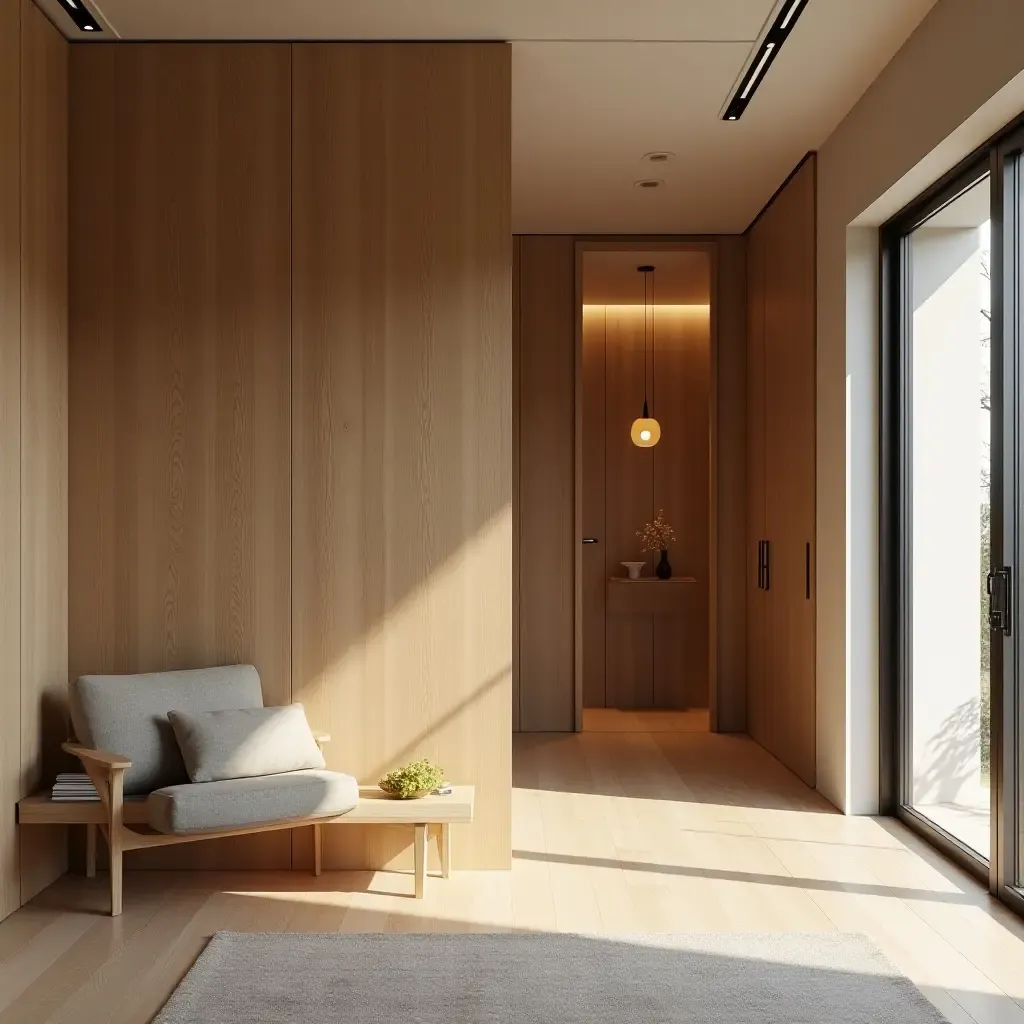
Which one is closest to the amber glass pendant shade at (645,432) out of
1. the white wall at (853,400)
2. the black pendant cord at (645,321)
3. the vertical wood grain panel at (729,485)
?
the black pendant cord at (645,321)

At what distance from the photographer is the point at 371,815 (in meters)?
3.92

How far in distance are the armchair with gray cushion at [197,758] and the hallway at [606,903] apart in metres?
0.27

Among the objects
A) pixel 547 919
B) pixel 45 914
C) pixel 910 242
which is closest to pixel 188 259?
pixel 45 914

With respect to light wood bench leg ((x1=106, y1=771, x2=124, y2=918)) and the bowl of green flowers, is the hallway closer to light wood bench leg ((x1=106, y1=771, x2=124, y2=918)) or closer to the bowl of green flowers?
light wood bench leg ((x1=106, y1=771, x2=124, y2=918))

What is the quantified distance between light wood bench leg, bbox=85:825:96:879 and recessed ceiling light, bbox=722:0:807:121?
12.5 ft

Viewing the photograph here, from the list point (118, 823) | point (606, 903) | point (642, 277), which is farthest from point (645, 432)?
point (118, 823)

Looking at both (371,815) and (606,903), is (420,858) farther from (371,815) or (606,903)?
(606,903)

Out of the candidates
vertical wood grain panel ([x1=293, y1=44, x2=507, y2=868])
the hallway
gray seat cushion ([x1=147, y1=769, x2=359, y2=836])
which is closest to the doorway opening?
the hallway

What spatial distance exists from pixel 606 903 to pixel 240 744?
4.43 ft

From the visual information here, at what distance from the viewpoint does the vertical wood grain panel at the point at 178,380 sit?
14.1 ft

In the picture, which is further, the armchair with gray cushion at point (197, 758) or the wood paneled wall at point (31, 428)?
the wood paneled wall at point (31, 428)

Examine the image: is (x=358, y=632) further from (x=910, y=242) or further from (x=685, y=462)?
(x=685, y=462)

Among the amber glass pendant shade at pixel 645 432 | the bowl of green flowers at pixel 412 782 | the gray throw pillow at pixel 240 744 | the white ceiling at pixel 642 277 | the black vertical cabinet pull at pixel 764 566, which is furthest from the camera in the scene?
the amber glass pendant shade at pixel 645 432

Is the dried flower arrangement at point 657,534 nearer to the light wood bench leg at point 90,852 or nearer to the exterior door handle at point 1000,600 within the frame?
the exterior door handle at point 1000,600
